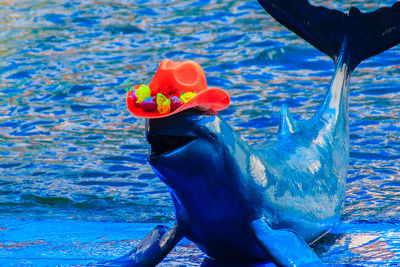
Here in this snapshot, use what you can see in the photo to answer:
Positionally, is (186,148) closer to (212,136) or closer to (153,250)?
(212,136)

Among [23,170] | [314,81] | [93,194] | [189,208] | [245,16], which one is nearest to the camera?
[189,208]

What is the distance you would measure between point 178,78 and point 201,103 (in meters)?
0.20

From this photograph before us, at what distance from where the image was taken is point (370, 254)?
158 inches

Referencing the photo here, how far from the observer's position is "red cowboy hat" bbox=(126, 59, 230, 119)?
10.4 feet

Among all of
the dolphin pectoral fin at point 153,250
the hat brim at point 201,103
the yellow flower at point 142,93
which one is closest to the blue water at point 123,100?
the dolphin pectoral fin at point 153,250

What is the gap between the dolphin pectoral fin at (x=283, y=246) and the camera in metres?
3.29

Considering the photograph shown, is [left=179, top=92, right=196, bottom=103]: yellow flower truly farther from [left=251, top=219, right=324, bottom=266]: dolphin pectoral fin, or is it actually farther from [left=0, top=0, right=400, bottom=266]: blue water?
[left=0, top=0, right=400, bottom=266]: blue water

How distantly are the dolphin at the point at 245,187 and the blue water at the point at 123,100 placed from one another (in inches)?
15.8

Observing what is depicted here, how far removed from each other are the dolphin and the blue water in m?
0.40

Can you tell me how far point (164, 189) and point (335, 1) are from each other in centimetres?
764

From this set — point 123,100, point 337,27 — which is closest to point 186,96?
point 337,27

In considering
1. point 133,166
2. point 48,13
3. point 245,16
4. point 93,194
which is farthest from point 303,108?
point 48,13

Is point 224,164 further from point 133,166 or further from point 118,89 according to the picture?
point 118,89

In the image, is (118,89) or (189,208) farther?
(118,89)
